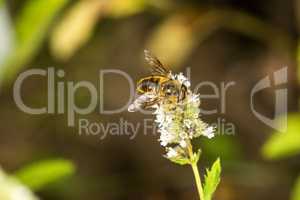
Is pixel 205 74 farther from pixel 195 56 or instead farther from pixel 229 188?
pixel 229 188

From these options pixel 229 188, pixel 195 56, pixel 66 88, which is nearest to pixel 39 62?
pixel 66 88

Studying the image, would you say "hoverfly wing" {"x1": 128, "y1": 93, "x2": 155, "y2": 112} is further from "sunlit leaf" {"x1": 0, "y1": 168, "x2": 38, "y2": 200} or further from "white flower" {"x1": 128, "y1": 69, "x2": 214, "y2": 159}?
"sunlit leaf" {"x1": 0, "y1": 168, "x2": 38, "y2": 200}

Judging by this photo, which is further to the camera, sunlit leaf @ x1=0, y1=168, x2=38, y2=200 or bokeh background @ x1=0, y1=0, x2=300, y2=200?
bokeh background @ x1=0, y1=0, x2=300, y2=200

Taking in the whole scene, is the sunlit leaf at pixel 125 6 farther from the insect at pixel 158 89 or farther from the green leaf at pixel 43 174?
the insect at pixel 158 89

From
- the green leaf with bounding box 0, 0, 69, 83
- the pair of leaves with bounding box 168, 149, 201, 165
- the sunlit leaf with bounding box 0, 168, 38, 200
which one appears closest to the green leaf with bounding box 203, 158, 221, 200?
the pair of leaves with bounding box 168, 149, 201, 165

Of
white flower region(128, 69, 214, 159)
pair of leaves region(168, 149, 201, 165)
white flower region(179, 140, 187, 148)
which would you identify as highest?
white flower region(128, 69, 214, 159)

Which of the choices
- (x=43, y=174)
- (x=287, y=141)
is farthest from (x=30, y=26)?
(x=287, y=141)
